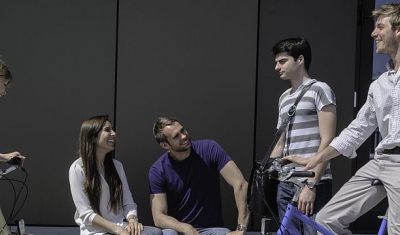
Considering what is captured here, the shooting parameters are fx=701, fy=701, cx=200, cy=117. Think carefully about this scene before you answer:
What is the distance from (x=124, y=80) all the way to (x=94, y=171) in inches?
47.9

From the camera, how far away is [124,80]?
627 centimetres

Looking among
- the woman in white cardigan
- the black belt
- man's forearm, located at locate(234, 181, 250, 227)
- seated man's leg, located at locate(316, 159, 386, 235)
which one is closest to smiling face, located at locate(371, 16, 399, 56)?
the black belt

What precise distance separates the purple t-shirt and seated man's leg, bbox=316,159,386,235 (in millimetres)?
1604

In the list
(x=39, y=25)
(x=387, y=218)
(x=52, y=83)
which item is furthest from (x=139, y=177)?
(x=387, y=218)

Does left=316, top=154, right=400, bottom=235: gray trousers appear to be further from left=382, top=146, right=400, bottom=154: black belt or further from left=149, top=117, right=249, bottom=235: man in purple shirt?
left=149, top=117, right=249, bottom=235: man in purple shirt

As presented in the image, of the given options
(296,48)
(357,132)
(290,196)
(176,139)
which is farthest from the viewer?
(176,139)

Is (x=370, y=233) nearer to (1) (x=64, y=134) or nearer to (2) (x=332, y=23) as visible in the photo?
(2) (x=332, y=23)

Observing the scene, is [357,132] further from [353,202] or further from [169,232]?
[169,232]

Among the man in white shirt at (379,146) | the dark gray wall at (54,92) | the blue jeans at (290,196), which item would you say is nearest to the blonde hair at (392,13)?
the man in white shirt at (379,146)

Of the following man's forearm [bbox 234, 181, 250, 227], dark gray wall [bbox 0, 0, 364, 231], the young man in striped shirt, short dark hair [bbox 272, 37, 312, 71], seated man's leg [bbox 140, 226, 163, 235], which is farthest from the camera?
dark gray wall [bbox 0, 0, 364, 231]

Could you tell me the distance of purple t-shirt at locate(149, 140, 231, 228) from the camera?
5.46 metres

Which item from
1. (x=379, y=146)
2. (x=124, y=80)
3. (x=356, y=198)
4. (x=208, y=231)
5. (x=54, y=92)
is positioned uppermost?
(x=124, y=80)

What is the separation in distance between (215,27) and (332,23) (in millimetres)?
1078

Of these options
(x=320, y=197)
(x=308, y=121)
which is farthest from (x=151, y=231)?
(x=308, y=121)
